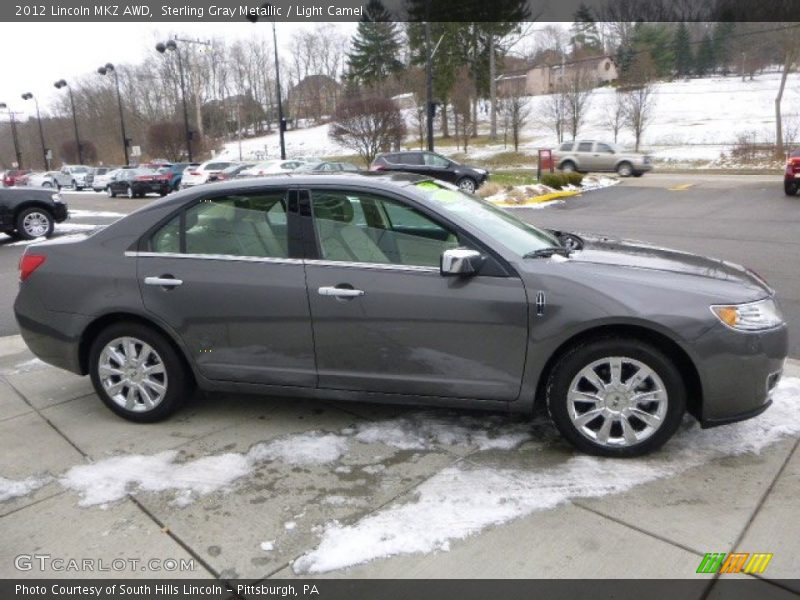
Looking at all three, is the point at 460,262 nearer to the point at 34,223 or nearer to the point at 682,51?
the point at 34,223

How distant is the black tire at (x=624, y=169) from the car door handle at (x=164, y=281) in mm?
29306

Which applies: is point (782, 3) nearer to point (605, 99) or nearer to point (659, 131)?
point (659, 131)

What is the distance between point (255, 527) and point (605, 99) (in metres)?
76.9

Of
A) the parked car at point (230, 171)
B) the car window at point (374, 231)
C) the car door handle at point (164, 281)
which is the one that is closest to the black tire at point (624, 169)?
the parked car at point (230, 171)

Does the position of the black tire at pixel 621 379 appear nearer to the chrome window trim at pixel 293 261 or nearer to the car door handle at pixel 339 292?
the chrome window trim at pixel 293 261

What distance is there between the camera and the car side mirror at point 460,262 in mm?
3398

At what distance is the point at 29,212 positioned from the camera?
44.4 ft

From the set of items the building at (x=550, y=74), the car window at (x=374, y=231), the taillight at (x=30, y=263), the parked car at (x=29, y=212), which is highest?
the building at (x=550, y=74)

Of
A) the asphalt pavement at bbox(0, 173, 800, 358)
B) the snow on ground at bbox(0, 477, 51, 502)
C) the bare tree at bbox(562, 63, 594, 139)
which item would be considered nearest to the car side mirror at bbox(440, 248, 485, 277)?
the snow on ground at bbox(0, 477, 51, 502)

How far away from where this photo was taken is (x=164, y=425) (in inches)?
163

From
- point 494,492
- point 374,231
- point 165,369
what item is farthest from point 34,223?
point 494,492

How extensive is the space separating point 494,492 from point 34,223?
44.1ft

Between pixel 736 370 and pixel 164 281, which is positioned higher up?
pixel 164 281

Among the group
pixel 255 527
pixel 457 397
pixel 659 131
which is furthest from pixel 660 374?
pixel 659 131
